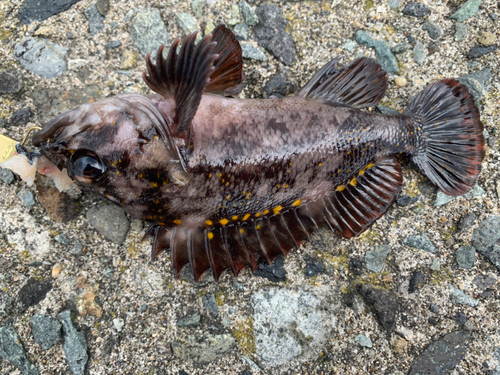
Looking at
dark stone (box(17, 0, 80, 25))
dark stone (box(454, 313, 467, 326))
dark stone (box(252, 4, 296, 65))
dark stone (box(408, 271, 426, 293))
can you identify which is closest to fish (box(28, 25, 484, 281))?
dark stone (box(252, 4, 296, 65))

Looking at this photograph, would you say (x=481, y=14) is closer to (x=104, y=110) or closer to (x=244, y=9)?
(x=244, y=9)

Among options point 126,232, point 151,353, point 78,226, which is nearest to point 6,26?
point 78,226

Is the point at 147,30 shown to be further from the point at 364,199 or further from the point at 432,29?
the point at 432,29

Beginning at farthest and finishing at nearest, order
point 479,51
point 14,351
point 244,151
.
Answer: point 479,51, point 14,351, point 244,151

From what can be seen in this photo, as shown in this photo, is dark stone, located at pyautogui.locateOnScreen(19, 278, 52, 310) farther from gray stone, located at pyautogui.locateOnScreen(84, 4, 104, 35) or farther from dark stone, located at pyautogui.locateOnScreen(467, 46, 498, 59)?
dark stone, located at pyautogui.locateOnScreen(467, 46, 498, 59)

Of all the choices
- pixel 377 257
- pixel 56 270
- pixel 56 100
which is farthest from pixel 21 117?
pixel 377 257

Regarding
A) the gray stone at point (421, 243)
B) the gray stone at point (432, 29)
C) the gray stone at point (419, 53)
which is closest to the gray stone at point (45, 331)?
the gray stone at point (421, 243)
